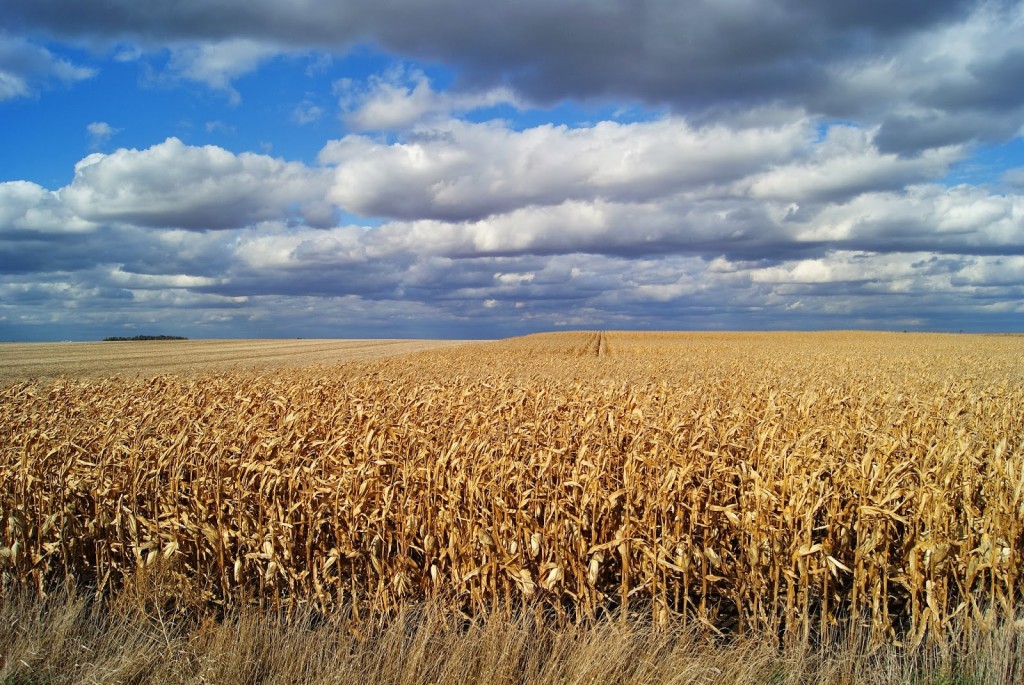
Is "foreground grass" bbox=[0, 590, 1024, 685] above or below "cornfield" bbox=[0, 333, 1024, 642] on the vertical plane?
below

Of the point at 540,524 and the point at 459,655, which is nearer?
the point at 459,655

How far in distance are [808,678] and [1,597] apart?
6.37 meters

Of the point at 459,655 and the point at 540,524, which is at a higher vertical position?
the point at 540,524

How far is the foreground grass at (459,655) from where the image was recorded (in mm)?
4262

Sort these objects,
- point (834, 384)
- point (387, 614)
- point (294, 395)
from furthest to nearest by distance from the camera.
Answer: point (834, 384), point (294, 395), point (387, 614)

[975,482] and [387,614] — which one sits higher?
[975,482]

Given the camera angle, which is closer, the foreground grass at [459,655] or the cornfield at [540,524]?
the foreground grass at [459,655]

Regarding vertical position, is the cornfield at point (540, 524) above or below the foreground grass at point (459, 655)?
above

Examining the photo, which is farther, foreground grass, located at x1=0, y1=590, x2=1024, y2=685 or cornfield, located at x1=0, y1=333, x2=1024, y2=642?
cornfield, located at x1=0, y1=333, x2=1024, y2=642

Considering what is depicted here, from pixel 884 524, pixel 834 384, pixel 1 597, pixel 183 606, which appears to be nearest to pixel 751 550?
pixel 884 524

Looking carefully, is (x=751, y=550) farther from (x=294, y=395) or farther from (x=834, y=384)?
(x=834, y=384)

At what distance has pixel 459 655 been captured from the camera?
4.32m

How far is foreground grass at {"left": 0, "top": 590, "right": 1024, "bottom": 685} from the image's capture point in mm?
4262

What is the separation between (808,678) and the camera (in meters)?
4.38
